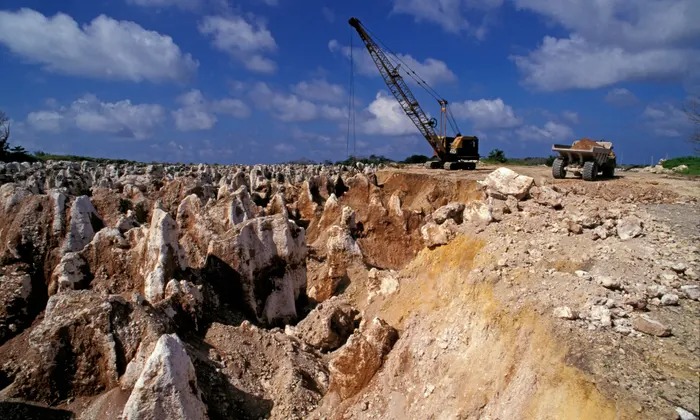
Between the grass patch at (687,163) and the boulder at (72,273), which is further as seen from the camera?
the grass patch at (687,163)

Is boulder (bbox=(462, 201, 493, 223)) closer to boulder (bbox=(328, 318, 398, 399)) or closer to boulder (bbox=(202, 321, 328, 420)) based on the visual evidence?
boulder (bbox=(328, 318, 398, 399))

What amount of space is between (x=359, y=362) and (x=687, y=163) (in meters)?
30.1

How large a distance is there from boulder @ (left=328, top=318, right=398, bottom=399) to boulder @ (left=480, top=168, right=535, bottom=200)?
212 inches

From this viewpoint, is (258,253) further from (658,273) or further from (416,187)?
(416,187)

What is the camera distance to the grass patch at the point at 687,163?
26672mm

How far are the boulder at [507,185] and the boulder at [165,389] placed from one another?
9166 millimetres

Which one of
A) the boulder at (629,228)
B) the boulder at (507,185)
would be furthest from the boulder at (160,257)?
the boulder at (629,228)

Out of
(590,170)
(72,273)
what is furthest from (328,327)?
(590,170)

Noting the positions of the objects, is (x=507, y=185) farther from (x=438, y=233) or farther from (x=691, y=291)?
(x=691, y=291)

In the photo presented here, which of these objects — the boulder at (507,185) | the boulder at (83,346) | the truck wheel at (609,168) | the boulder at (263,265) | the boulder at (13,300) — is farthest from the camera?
the truck wheel at (609,168)

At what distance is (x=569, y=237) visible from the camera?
10781 millimetres

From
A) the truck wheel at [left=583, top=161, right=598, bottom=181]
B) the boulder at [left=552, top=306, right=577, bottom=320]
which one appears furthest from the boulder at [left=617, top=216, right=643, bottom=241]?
the truck wheel at [left=583, top=161, right=598, bottom=181]

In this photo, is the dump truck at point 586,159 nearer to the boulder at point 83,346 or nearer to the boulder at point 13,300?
the boulder at point 83,346

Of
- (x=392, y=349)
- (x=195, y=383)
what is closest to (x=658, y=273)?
(x=392, y=349)
